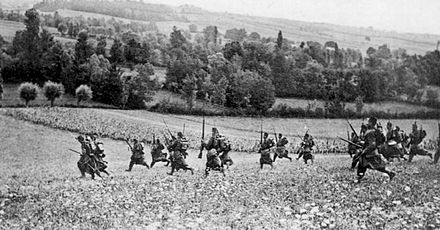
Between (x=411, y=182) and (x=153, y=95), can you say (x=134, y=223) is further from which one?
(x=153, y=95)

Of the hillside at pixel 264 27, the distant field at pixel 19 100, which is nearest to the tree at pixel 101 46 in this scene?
the hillside at pixel 264 27

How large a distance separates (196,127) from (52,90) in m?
22.4

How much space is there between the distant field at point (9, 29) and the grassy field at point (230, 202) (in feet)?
86.4

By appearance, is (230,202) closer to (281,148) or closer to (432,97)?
(281,148)

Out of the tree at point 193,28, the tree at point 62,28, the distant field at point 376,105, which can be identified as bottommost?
the distant field at point 376,105

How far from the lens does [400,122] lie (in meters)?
39.5

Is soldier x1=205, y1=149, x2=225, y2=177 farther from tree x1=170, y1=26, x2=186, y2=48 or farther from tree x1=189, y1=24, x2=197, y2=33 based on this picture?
tree x1=189, y1=24, x2=197, y2=33

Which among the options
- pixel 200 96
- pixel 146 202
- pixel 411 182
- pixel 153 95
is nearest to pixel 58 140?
pixel 153 95

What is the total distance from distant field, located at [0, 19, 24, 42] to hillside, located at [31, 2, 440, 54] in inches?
120

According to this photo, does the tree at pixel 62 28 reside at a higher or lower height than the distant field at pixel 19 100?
higher

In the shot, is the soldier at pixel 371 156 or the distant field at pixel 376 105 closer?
the soldier at pixel 371 156

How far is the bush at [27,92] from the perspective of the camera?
Answer: 144 ft

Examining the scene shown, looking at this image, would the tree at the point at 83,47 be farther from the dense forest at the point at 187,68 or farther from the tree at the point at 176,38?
the tree at the point at 176,38

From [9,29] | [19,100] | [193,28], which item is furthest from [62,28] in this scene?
[193,28]
